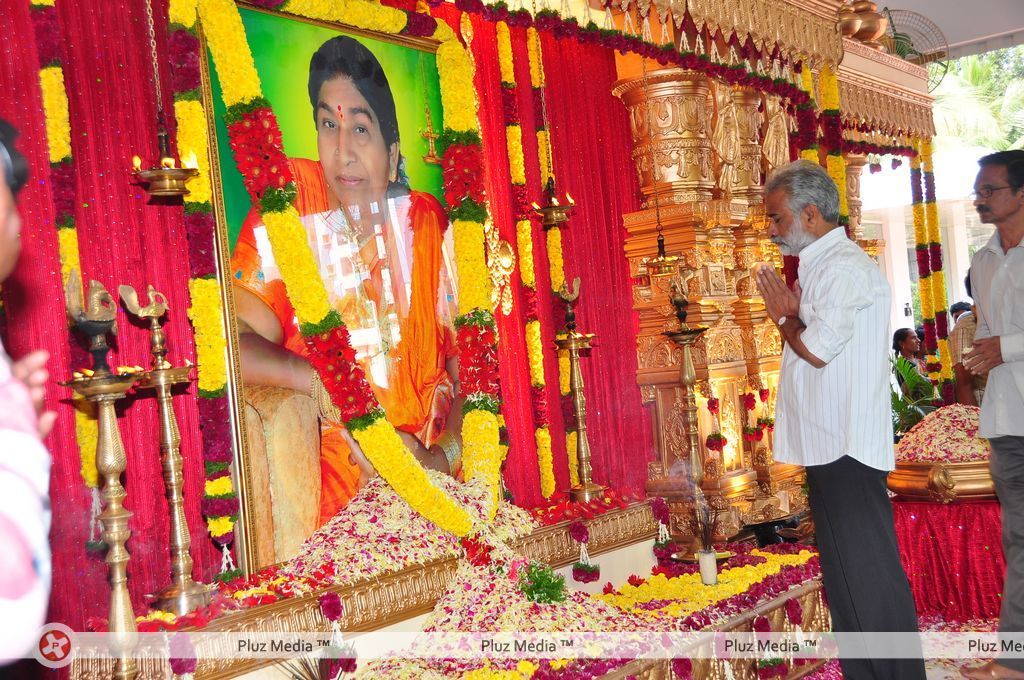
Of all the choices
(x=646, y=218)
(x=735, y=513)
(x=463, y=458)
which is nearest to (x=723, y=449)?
(x=735, y=513)

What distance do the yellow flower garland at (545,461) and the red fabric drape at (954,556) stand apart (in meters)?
2.36

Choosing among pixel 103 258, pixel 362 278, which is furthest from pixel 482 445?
pixel 103 258

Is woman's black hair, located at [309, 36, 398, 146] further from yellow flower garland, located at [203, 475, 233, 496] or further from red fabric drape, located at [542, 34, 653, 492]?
yellow flower garland, located at [203, 475, 233, 496]

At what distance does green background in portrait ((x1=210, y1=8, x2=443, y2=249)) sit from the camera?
5.12 metres

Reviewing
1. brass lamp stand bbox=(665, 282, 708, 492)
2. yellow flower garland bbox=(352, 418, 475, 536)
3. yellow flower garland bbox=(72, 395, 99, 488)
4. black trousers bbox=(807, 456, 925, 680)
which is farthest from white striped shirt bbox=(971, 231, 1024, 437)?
yellow flower garland bbox=(72, 395, 99, 488)

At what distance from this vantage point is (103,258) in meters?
4.59

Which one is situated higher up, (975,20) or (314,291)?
(975,20)

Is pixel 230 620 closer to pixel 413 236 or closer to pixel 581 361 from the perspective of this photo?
pixel 413 236

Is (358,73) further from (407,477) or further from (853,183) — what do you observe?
(853,183)

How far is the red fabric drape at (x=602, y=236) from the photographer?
725 centimetres

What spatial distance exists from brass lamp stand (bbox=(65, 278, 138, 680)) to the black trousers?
2.82 m

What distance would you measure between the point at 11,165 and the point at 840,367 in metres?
3.02

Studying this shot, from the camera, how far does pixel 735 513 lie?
7.46 meters

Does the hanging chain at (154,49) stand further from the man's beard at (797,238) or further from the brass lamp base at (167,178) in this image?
the man's beard at (797,238)
